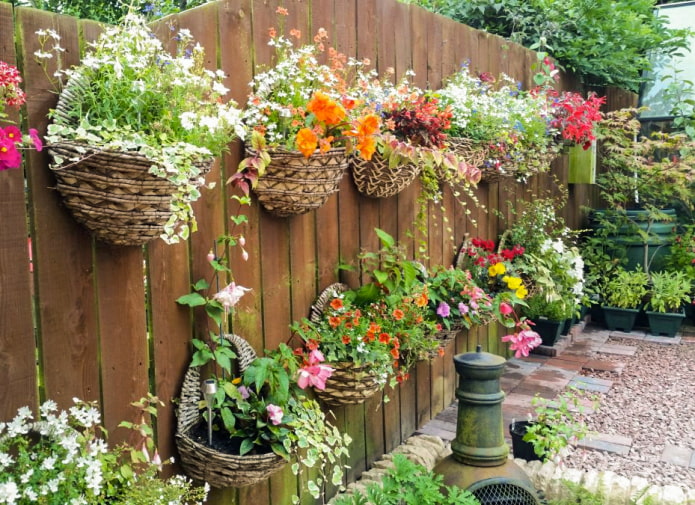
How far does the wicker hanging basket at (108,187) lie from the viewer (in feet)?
4.78

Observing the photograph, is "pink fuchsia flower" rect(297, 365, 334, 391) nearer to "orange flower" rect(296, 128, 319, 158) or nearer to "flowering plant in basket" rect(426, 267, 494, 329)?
"orange flower" rect(296, 128, 319, 158)

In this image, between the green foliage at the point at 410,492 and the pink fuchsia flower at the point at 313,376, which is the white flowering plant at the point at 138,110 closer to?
the pink fuchsia flower at the point at 313,376

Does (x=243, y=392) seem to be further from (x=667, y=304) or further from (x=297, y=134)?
(x=667, y=304)

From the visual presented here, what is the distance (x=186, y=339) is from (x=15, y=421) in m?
0.70

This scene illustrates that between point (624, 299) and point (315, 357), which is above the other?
point (315, 357)

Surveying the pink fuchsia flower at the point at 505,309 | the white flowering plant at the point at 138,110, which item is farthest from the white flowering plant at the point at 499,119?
the white flowering plant at the point at 138,110

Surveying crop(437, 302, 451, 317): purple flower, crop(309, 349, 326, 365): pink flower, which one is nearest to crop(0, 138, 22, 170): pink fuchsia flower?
crop(309, 349, 326, 365): pink flower

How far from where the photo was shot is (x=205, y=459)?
6.32ft

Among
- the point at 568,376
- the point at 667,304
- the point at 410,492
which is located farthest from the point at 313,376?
the point at 667,304

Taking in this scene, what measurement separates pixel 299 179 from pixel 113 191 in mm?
775

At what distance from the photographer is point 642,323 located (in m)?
5.90

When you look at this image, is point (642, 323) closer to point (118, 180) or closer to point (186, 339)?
point (186, 339)

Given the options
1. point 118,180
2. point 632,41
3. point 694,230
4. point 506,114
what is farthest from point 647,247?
point 118,180

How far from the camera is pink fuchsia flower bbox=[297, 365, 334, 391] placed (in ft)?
7.06
